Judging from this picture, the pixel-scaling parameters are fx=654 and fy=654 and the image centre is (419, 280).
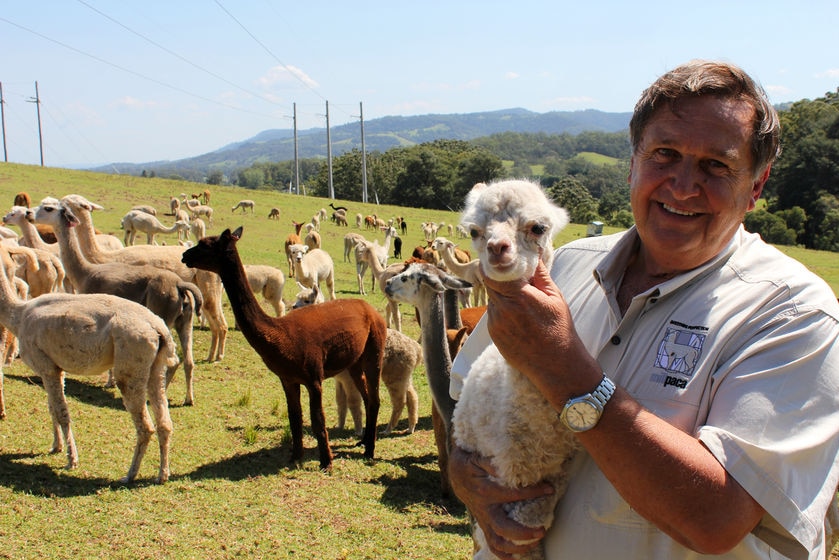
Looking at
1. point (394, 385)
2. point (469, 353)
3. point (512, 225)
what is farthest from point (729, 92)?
point (394, 385)

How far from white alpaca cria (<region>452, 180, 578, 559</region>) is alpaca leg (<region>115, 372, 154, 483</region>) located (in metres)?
4.78

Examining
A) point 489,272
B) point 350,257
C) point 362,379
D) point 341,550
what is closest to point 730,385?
point 489,272

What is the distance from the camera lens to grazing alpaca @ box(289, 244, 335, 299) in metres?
15.1

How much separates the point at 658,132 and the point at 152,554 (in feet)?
15.7

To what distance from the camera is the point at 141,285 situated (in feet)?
29.5

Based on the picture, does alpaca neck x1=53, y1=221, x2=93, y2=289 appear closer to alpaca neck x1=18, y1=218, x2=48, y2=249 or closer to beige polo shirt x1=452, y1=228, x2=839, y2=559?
alpaca neck x1=18, y1=218, x2=48, y2=249

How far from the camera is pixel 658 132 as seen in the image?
1838mm

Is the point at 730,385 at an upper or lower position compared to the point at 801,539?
upper

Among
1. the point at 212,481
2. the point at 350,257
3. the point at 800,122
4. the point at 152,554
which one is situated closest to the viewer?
the point at 152,554

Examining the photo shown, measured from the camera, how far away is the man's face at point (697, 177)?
1.75 m

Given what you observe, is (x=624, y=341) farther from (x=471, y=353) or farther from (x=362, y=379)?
(x=362, y=379)

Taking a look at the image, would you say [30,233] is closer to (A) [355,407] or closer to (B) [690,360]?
(A) [355,407]

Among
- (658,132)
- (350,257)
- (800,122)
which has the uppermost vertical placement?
(800,122)

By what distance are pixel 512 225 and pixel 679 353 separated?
0.61 metres
